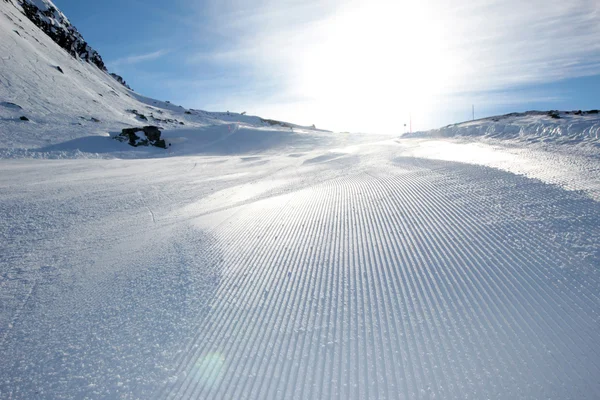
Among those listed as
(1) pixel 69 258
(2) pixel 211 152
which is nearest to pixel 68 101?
(2) pixel 211 152

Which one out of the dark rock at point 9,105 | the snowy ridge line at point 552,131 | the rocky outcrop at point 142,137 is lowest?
the snowy ridge line at point 552,131

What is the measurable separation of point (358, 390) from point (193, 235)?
294 cm

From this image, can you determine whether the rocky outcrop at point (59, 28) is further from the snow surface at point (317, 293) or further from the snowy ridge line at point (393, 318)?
the snowy ridge line at point (393, 318)

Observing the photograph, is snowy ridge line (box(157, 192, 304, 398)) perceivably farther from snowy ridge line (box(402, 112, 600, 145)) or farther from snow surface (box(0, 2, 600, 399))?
snowy ridge line (box(402, 112, 600, 145))

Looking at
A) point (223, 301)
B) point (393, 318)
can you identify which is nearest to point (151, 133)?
point (223, 301)

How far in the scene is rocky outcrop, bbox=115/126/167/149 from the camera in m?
18.5

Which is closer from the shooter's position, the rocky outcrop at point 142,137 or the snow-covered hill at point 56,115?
the snow-covered hill at point 56,115

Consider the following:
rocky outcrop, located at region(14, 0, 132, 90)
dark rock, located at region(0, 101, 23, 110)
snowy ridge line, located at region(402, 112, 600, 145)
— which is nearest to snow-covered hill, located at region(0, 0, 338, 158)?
dark rock, located at region(0, 101, 23, 110)

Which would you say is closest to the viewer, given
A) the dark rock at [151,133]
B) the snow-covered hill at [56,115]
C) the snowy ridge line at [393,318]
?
the snowy ridge line at [393,318]

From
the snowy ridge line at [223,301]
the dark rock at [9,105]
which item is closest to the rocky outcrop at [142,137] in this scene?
the dark rock at [9,105]

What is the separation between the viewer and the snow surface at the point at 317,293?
1590 mm

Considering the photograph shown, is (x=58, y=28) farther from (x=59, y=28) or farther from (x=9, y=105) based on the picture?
(x=9, y=105)

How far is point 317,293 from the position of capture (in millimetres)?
2336

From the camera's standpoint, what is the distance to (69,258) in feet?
10.5
